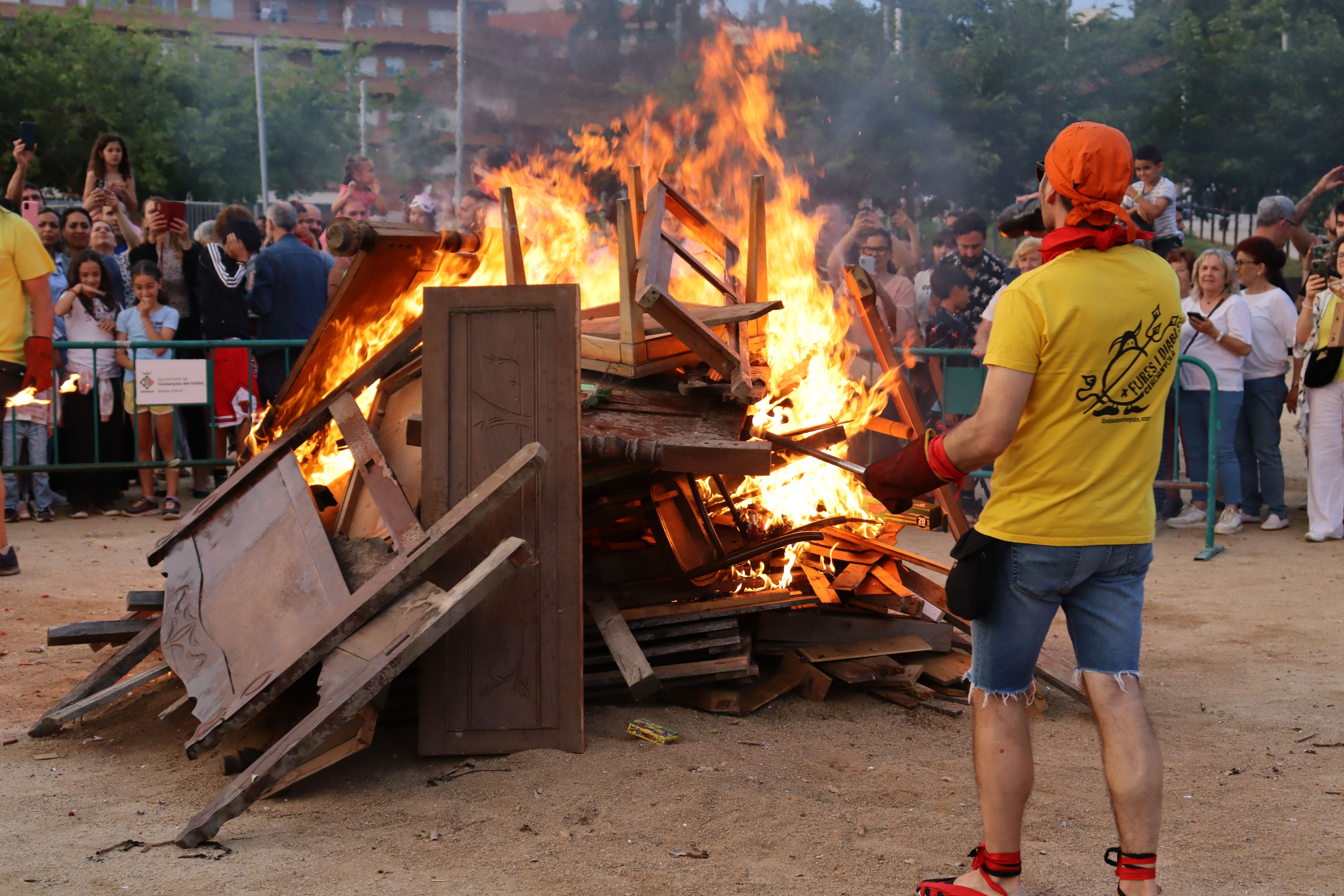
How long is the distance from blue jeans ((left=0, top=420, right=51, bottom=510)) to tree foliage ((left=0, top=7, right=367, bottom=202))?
24200mm

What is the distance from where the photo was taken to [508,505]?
4.52 meters

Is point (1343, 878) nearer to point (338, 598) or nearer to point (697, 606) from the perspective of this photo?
point (697, 606)

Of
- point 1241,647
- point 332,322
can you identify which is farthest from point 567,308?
point 1241,647

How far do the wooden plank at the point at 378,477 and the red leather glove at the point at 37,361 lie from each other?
8.78 ft

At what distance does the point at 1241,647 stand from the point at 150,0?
64.7 m

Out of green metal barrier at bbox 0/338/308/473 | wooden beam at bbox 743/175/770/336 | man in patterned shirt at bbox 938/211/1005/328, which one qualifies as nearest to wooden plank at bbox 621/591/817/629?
wooden beam at bbox 743/175/770/336

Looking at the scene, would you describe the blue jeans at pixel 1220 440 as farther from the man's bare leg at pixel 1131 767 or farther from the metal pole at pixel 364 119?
the metal pole at pixel 364 119

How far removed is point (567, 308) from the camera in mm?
4609

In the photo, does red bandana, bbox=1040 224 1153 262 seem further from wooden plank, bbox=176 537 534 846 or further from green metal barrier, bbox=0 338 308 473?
green metal barrier, bbox=0 338 308 473

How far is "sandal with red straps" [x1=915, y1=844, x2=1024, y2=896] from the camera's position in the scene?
129 inches

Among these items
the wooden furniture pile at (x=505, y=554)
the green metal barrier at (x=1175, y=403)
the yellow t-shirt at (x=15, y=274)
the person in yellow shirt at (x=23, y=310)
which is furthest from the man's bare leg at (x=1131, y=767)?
the yellow t-shirt at (x=15, y=274)

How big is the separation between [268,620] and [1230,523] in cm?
752

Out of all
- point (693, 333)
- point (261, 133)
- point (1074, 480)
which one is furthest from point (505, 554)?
point (261, 133)

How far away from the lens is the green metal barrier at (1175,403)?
27.9 feet
